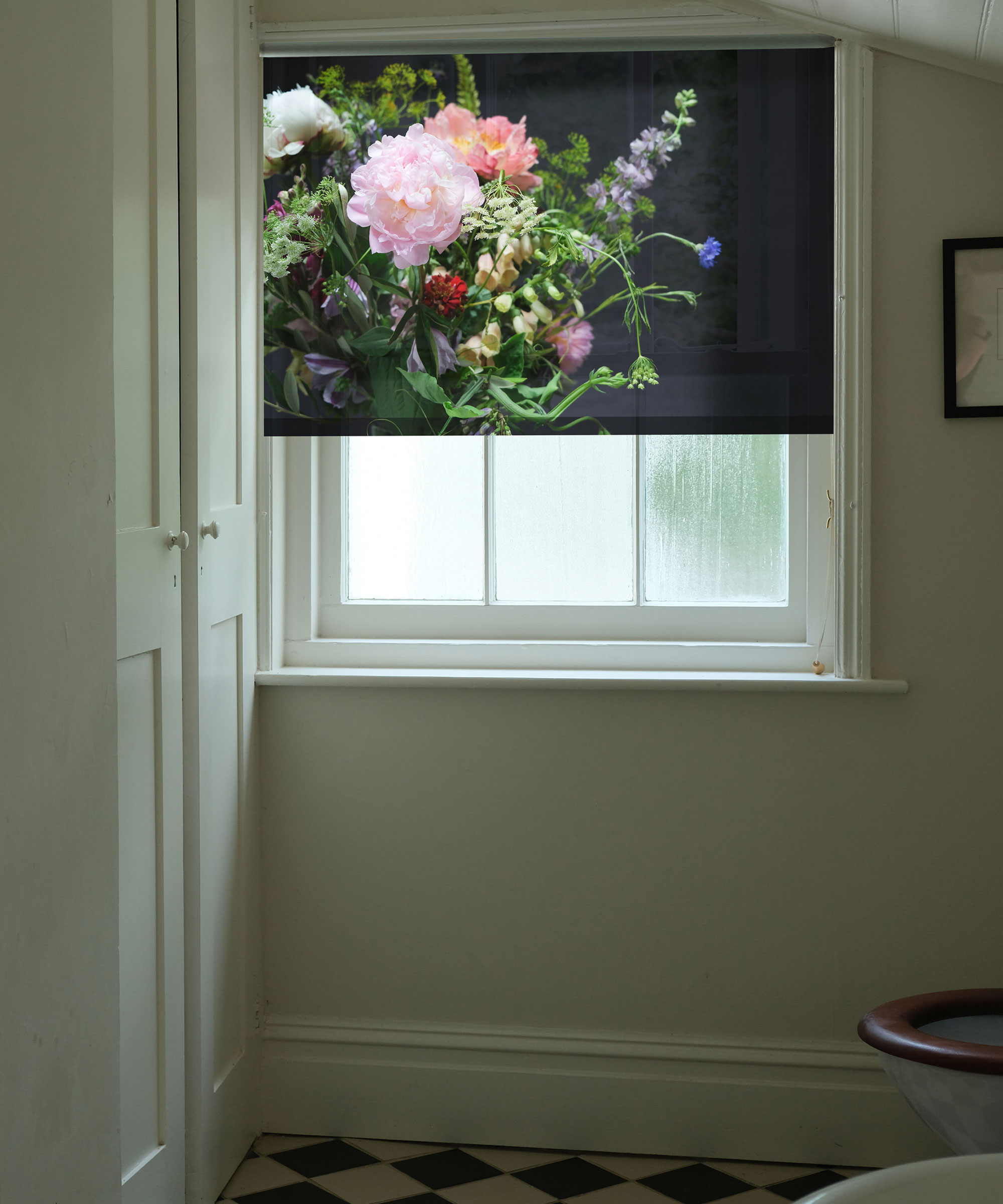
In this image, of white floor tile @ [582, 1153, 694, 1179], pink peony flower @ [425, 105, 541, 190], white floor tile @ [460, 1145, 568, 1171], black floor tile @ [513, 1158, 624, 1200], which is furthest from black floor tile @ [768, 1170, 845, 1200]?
pink peony flower @ [425, 105, 541, 190]

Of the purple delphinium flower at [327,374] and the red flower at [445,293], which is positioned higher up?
the red flower at [445,293]

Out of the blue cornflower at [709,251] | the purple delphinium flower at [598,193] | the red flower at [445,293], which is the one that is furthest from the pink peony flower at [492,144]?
the blue cornflower at [709,251]

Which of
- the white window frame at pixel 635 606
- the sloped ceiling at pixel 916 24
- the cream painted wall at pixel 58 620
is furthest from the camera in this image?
the white window frame at pixel 635 606

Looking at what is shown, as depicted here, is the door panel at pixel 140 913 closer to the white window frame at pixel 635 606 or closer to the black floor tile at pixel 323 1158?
the black floor tile at pixel 323 1158

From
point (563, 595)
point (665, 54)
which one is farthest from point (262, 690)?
point (665, 54)

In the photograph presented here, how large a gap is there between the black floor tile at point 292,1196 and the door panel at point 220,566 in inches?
2.7

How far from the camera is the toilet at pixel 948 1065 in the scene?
5.58ft

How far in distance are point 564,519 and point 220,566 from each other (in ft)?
2.57

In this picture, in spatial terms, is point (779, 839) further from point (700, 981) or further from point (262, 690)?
point (262, 690)

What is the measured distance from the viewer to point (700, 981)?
2.40 metres

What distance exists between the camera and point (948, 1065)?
1718 mm

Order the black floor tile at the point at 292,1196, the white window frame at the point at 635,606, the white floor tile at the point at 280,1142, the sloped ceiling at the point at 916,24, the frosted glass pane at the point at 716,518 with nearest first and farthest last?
the sloped ceiling at the point at 916,24, the black floor tile at the point at 292,1196, the white window frame at the point at 635,606, the white floor tile at the point at 280,1142, the frosted glass pane at the point at 716,518

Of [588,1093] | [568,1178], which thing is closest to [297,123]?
[588,1093]

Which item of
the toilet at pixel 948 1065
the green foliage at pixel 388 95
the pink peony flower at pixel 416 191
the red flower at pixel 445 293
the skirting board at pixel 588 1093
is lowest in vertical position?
the skirting board at pixel 588 1093
